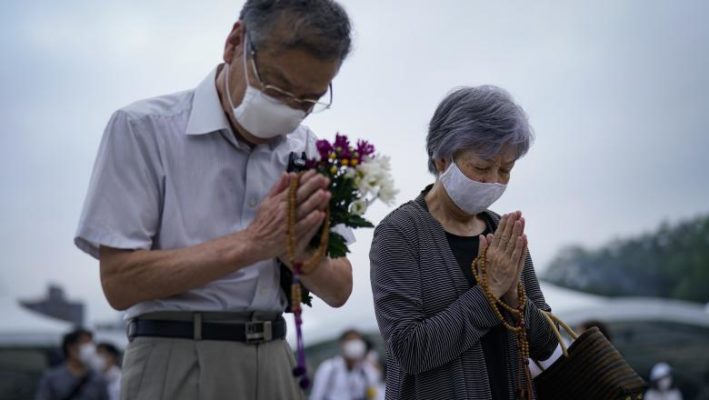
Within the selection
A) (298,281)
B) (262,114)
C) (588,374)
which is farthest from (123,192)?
(588,374)

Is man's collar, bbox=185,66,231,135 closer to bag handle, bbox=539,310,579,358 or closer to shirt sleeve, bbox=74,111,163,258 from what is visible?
shirt sleeve, bbox=74,111,163,258

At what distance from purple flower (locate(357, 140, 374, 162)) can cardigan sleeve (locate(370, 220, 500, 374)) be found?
80cm

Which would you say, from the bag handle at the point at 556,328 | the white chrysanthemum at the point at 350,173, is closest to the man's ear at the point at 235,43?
the white chrysanthemum at the point at 350,173

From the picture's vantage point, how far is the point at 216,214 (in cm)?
287

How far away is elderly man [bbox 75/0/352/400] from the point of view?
105 inches

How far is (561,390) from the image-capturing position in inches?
149

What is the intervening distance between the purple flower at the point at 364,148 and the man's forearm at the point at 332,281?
13.7 inches

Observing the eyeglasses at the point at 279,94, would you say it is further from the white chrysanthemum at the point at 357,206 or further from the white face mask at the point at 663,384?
the white face mask at the point at 663,384

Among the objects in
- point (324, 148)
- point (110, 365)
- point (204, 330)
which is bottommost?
point (204, 330)

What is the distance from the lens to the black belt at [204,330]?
110 inches

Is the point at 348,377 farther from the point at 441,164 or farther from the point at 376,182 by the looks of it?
the point at 376,182

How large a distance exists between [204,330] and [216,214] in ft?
1.17

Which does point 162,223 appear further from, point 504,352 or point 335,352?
point 335,352

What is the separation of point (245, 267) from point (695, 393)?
62.5ft
